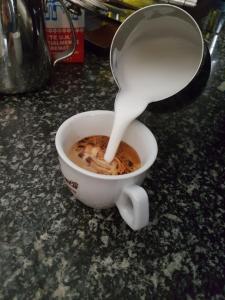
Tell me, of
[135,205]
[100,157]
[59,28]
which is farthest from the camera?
[59,28]

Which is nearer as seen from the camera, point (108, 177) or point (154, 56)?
point (108, 177)

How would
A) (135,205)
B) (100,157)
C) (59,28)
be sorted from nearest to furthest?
(135,205)
(100,157)
(59,28)

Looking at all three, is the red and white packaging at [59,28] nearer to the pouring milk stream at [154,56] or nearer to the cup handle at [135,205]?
the pouring milk stream at [154,56]

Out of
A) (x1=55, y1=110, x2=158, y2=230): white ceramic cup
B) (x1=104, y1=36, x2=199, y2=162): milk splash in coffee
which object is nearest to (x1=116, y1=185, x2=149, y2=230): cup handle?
(x1=55, y1=110, x2=158, y2=230): white ceramic cup

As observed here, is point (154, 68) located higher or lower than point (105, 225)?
higher

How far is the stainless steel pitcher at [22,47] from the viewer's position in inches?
19.8

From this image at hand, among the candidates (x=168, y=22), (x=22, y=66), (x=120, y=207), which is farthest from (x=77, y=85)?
(x=120, y=207)

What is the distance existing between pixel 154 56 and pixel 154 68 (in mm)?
23

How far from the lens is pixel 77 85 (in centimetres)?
66

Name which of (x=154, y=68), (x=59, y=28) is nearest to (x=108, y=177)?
(x=154, y=68)

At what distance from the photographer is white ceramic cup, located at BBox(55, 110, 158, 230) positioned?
0.35 metres

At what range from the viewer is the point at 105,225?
0.41 m

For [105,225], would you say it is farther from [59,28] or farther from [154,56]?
[59,28]

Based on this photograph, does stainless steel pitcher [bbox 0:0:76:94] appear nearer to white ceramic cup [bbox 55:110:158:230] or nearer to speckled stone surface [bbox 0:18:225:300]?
speckled stone surface [bbox 0:18:225:300]
